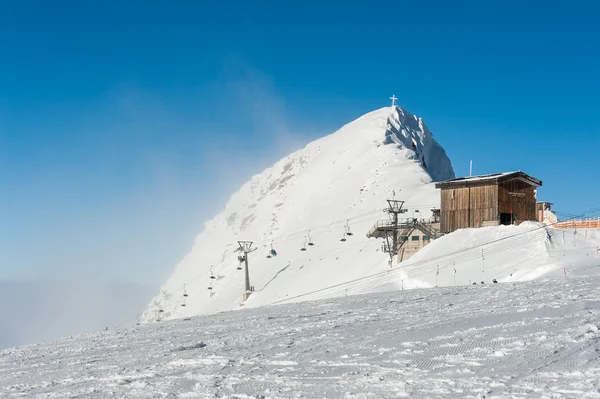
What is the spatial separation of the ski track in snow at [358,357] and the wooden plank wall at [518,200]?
3144cm

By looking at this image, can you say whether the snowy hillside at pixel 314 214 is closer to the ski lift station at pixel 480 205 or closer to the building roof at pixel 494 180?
the ski lift station at pixel 480 205

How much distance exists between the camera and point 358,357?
11828 millimetres

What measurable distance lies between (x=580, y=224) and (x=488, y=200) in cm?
830

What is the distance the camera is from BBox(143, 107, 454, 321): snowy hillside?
75.6 meters

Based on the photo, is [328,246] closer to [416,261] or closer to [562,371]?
[416,261]

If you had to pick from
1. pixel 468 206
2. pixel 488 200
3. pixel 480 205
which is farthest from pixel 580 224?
pixel 468 206

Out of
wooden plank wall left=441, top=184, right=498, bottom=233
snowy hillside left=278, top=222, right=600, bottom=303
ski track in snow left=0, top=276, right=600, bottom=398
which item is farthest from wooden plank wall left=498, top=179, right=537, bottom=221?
ski track in snow left=0, top=276, right=600, bottom=398

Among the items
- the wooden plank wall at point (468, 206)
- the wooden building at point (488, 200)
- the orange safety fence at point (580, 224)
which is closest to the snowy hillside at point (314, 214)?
the wooden plank wall at point (468, 206)

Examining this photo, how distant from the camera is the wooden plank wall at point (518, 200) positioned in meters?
50.5

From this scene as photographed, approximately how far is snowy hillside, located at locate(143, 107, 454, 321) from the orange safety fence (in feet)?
56.2

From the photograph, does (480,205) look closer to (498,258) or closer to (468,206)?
(468,206)

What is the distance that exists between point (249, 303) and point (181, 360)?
5166cm

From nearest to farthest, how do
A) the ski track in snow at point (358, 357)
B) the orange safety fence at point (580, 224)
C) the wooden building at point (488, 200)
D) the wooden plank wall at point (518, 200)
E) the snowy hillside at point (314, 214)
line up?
the ski track in snow at point (358, 357) < the orange safety fence at point (580, 224) < the wooden building at point (488, 200) < the wooden plank wall at point (518, 200) < the snowy hillside at point (314, 214)

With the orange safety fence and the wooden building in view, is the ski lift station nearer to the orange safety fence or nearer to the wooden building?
the wooden building
